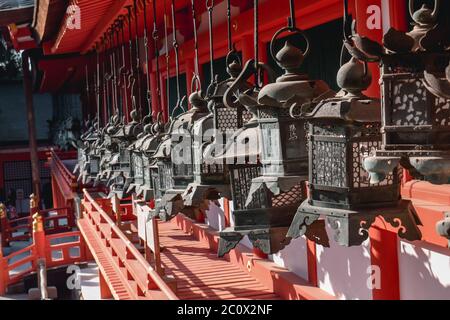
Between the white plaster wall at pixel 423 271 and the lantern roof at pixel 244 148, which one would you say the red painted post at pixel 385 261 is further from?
the lantern roof at pixel 244 148

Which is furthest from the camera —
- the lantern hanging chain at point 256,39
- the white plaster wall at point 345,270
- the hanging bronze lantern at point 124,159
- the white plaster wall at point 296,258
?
the white plaster wall at point 296,258

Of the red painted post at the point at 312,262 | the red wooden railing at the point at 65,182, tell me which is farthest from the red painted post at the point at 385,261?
the red wooden railing at the point at 65,182

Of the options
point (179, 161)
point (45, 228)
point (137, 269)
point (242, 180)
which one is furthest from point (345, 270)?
point (45, 228)

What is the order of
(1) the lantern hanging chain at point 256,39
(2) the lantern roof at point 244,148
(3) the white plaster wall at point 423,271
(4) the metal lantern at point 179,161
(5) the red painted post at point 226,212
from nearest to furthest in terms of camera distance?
(1) the lantern hanging chain at point 256,39 → (2) the lantern roof at point 244,148 → (4) the metal lantern at point 179,161 → (3) the white plaster wall at point 423,271 → (5) the red painted post at point 226,212

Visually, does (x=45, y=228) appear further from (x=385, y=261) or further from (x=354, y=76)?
(x=354, y=76)

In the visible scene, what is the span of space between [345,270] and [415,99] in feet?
13.7

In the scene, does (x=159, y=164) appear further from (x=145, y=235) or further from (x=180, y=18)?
(x=180, y=18)

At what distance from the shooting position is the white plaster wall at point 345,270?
18.1 feet

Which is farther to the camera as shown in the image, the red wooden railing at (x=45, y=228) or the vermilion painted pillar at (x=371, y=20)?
the red wooden railing at (x=45, y=228)

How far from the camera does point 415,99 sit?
1973 millimetres

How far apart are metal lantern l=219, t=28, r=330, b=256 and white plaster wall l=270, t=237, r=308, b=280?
4127mm

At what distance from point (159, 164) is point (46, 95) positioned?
27159 mm

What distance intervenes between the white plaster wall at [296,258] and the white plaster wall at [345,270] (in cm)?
37

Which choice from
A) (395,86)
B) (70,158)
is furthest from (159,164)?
(70,158)
